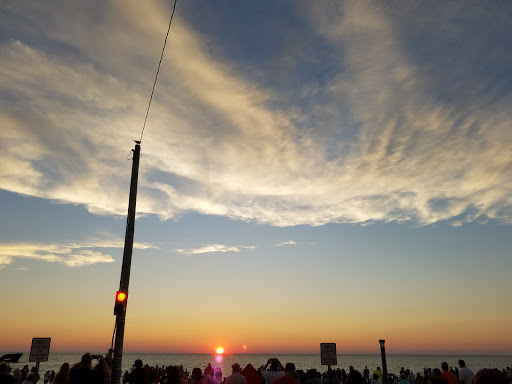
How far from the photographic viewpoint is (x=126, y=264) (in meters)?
10.0

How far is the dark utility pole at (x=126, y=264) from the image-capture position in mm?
9148

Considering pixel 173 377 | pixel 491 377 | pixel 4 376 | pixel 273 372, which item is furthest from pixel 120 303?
pixel 491 377

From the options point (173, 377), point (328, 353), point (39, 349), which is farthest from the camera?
point (328, 353)

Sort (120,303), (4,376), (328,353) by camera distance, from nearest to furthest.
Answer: (4,376) → (120,303) → (328,353)

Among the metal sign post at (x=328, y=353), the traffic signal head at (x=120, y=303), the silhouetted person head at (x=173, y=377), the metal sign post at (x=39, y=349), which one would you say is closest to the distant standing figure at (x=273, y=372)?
the metal sign post at (x=328, y=353)

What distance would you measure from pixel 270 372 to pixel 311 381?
3.60 feet

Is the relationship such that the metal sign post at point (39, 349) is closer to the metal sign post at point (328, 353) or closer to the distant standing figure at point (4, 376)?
the distant standing figure at point (4, 376)

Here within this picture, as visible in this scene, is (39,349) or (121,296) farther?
(39,349)

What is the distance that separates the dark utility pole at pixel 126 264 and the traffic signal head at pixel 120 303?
0.06 meters

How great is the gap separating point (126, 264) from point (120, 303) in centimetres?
96

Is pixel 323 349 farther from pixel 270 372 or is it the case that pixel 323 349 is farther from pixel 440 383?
pixel 440 383

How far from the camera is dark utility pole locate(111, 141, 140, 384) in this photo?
9.15m

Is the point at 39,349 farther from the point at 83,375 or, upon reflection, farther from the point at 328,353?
the point at 328,353

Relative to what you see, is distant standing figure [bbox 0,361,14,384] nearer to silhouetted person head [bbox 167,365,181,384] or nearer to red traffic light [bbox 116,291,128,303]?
red traffic light [bbox 116,291,128,303]
